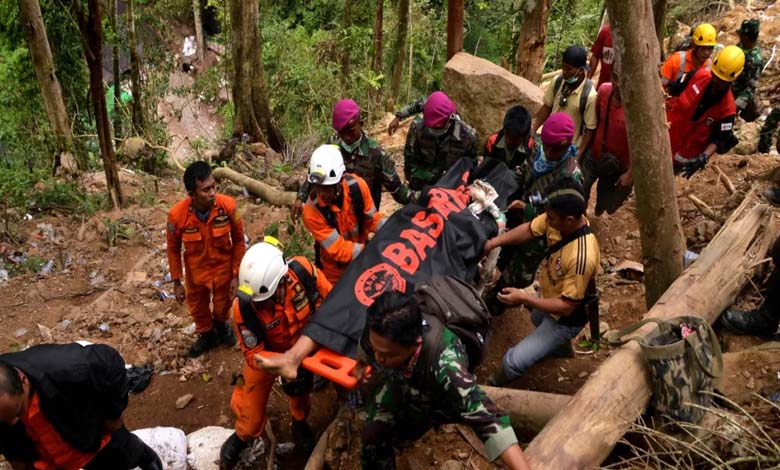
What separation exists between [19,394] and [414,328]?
1657mm

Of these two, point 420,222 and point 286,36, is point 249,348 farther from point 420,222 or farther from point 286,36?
point 286,36

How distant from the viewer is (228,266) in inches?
161

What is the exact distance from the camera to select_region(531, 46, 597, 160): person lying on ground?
430cm

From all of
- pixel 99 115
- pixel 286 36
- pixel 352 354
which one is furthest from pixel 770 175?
pixel 286 36

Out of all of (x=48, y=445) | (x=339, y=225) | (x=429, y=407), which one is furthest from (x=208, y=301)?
(x=429, y=407)

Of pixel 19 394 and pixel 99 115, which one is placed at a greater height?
pixel 99 115

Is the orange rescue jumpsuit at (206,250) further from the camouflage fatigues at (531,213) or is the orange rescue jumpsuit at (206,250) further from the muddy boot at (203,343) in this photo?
the camouflage fatigues at (531,213)

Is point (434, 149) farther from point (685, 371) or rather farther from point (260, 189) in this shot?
point (260, 189)

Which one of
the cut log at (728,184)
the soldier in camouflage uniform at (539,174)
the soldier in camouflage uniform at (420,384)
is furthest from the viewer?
the cut log at (728,184)

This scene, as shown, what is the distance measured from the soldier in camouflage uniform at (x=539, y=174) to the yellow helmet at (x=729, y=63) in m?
1.38

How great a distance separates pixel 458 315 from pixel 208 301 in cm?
257

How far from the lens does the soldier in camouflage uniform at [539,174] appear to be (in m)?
3.46

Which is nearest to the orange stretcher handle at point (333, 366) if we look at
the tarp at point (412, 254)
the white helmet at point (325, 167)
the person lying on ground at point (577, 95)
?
the tarp at point (412, 254)

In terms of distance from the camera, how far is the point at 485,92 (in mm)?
6266
